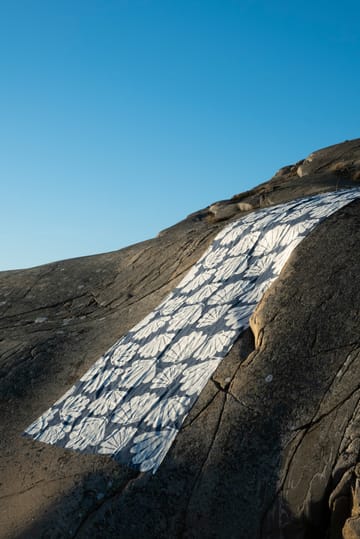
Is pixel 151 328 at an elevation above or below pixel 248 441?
above

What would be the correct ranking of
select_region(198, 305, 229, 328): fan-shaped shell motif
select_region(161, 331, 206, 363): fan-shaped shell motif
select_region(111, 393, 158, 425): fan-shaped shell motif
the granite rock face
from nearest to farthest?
the granite rock face → select_region(111, 393, 158, 425): fan-shaped shell motif → select_region(161, 331, 206, 363): fan-shaped shell motif → select_region(198, 305, 229, 328): fan-shaped shell motif

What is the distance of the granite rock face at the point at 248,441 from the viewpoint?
5.42m

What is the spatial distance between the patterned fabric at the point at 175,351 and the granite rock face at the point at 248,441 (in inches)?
7.2

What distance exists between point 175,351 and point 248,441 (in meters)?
1.73

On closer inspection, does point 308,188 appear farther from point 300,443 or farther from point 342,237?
point 300,443

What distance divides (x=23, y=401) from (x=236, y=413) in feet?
9.96

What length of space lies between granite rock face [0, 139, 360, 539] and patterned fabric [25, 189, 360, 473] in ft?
0.60

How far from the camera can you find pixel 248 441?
5.90 metres

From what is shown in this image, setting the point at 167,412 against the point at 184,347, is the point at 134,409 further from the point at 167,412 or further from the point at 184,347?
the point at 184,347

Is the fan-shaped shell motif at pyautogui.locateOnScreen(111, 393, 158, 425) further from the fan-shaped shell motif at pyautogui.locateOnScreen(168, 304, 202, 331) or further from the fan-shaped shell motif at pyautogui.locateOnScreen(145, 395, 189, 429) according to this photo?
the fan-shaped shell motif at pyautogui.locateOnScreen(168, 304, 202, 331)

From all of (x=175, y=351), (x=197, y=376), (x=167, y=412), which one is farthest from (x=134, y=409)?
(x=175, y=351)

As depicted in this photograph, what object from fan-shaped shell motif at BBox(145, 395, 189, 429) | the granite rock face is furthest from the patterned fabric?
the granite rock face

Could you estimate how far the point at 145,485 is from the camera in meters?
5.88

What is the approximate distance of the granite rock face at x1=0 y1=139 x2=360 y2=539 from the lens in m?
5.42
